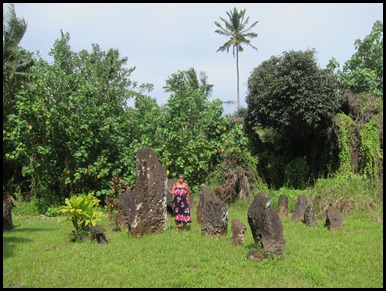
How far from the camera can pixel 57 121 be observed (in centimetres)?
1514

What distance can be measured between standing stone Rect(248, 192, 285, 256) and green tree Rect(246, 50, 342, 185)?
8434mm

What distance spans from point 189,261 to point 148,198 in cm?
319

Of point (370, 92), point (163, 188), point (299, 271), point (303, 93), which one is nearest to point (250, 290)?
point (299, 271)

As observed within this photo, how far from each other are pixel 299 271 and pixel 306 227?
4.61 m

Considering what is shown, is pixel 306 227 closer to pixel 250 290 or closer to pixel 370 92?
pixel 250 290

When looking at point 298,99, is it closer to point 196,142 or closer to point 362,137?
point 362,137

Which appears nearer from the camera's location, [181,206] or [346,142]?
[181,206]

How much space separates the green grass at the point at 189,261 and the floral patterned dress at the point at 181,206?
57cm

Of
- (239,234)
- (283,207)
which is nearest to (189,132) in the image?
(283,207)

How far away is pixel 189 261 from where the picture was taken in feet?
24.0

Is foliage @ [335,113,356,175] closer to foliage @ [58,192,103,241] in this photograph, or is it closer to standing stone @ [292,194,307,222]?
standing stone @ [292,194,307,222]

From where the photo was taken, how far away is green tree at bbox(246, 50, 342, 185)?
15.5 meters

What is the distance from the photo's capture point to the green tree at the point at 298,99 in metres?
15.5

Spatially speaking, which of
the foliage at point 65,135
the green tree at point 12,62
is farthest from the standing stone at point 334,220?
the green tree at point 12,62
